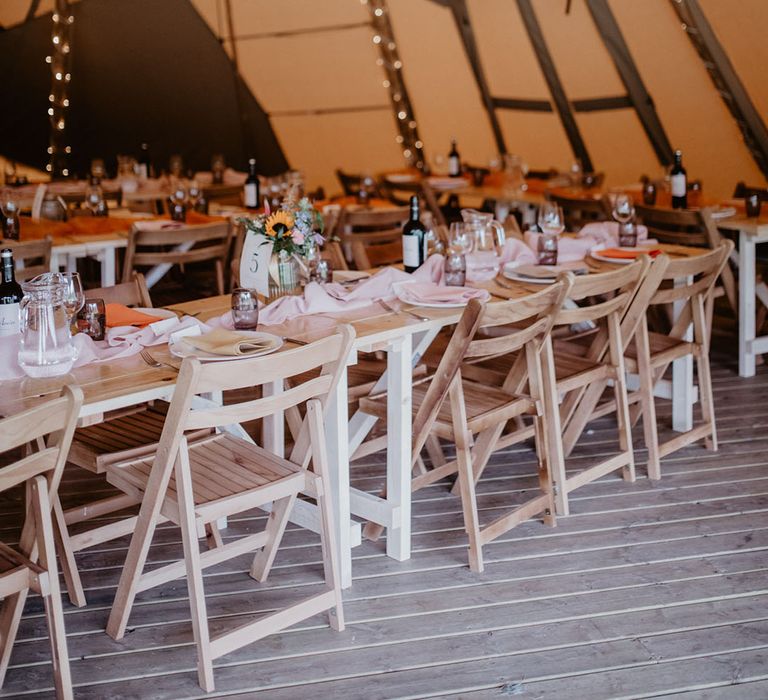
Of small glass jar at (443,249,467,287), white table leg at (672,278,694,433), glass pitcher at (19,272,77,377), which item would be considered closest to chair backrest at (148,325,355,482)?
glass pitcher at (19,272,77,377)

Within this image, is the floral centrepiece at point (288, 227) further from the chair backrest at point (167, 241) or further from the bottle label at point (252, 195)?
the bottle label at point (252, 195)

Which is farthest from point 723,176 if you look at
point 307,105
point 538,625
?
point 538,625

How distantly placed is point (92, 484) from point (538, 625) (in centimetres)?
195

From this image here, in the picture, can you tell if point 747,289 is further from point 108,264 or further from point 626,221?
point 108,264

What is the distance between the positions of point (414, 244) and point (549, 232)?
705 millimetres

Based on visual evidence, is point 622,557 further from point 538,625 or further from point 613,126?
point 613,126

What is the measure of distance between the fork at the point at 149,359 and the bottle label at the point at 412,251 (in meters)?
1.40

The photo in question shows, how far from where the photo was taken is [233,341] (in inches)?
115

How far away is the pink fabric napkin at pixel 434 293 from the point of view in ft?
11.5

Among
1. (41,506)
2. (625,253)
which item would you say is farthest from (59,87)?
(41,506)

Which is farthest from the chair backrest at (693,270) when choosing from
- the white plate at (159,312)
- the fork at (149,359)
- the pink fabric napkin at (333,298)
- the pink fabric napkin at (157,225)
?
the pink fabric napkin at (157,225)

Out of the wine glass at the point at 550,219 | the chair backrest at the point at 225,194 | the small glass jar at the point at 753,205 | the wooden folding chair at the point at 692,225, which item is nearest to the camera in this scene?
the wine glass at the point at 550,219

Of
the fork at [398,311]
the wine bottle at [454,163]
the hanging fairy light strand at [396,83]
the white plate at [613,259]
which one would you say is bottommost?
the fork at [398,311]

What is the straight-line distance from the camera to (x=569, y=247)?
454cm
